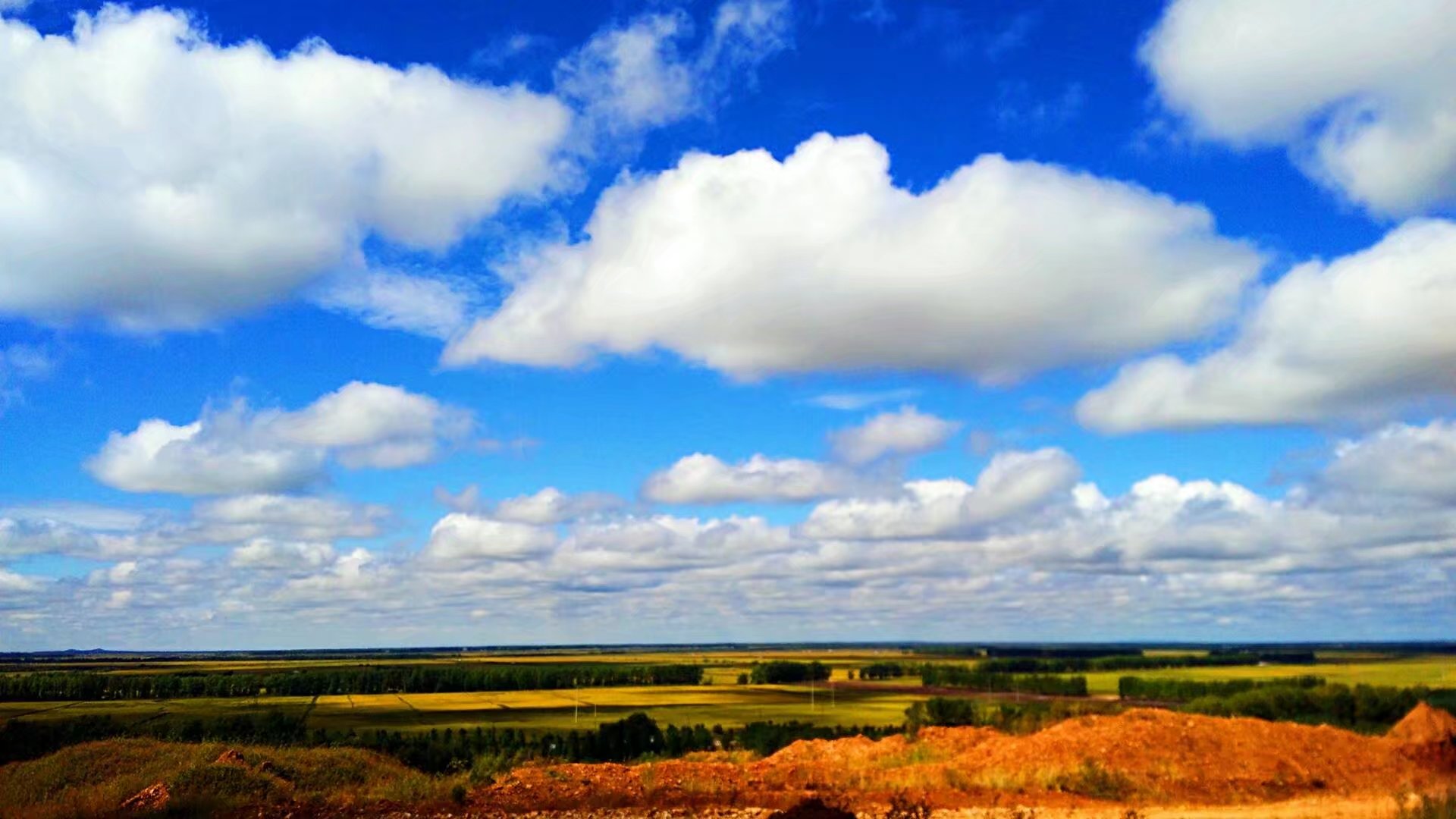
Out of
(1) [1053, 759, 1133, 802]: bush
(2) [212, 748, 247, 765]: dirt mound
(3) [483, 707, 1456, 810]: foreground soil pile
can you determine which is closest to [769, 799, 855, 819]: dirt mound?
(3) [483, 707, 1456, 810]: foreground soil pile

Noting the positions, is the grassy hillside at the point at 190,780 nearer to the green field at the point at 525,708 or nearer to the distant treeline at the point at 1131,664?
the green field at the point at 525,708

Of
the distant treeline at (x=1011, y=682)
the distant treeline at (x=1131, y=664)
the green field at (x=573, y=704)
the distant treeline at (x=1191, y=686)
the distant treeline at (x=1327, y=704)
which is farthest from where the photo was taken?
the distant treeline at (x=1131, y=664)

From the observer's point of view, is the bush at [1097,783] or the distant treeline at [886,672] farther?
the distant treeline at [886,672]

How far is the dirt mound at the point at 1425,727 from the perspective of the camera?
122 feet

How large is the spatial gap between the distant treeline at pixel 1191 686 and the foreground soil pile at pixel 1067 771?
19.7m

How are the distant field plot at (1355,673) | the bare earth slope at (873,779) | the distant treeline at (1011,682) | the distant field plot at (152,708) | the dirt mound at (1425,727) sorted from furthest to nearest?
the distant treeline at (1011,682), the distant field plot at (1355,673), the distant field plot at (152,708), the dirt mound at (1425,727), the bare earth slope at (873,779)

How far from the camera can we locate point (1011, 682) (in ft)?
283

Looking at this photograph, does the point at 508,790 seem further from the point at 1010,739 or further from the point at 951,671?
the point at 951,671

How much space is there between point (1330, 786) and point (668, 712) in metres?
44.7

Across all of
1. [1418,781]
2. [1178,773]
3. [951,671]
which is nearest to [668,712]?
[1178,773]

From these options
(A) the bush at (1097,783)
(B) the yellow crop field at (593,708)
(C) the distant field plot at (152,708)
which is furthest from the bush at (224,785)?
(A) the bush at (1097,783)

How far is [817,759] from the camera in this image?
124ft

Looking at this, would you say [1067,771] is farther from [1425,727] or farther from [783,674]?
[783,674]

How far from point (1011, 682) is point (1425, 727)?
49.8 meters
